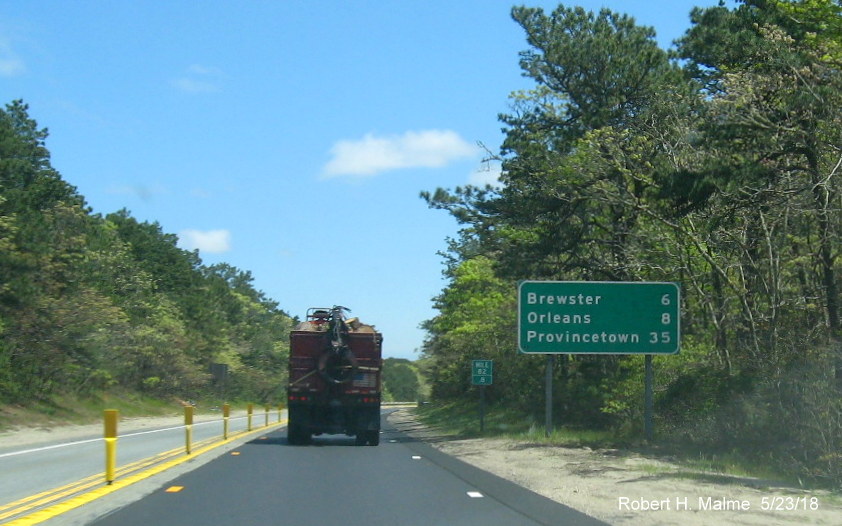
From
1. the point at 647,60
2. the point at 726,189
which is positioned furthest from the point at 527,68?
the point at 726,189

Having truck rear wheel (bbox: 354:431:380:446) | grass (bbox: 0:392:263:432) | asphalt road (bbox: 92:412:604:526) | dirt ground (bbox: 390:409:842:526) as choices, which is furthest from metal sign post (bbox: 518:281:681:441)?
grass (bbox: 0:392:263:432)

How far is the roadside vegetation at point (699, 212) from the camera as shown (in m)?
20.1

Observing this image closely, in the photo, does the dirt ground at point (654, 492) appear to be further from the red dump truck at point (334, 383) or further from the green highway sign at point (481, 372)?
the green highway sign at point (481, 372)

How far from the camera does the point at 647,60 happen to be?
1245 inches

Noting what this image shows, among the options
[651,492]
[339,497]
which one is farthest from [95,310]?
[651,492]

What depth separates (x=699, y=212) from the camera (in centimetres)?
2450

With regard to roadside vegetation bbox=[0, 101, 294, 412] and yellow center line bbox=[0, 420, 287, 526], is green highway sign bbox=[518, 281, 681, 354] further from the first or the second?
roadside vegetation bbox=[0, 101, 294, 412]

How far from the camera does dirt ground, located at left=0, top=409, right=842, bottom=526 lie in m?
12.1

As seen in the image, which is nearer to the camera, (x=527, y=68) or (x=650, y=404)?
(x=650, y=404)

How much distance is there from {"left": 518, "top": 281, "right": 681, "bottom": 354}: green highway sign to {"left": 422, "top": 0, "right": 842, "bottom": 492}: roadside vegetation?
1618 mm

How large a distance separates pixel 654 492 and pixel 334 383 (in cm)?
1382

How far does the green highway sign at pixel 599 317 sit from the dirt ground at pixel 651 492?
12.3ft

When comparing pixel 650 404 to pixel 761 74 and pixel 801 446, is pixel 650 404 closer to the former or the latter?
pixel 801 446

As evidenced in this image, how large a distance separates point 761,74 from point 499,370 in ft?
81.6
